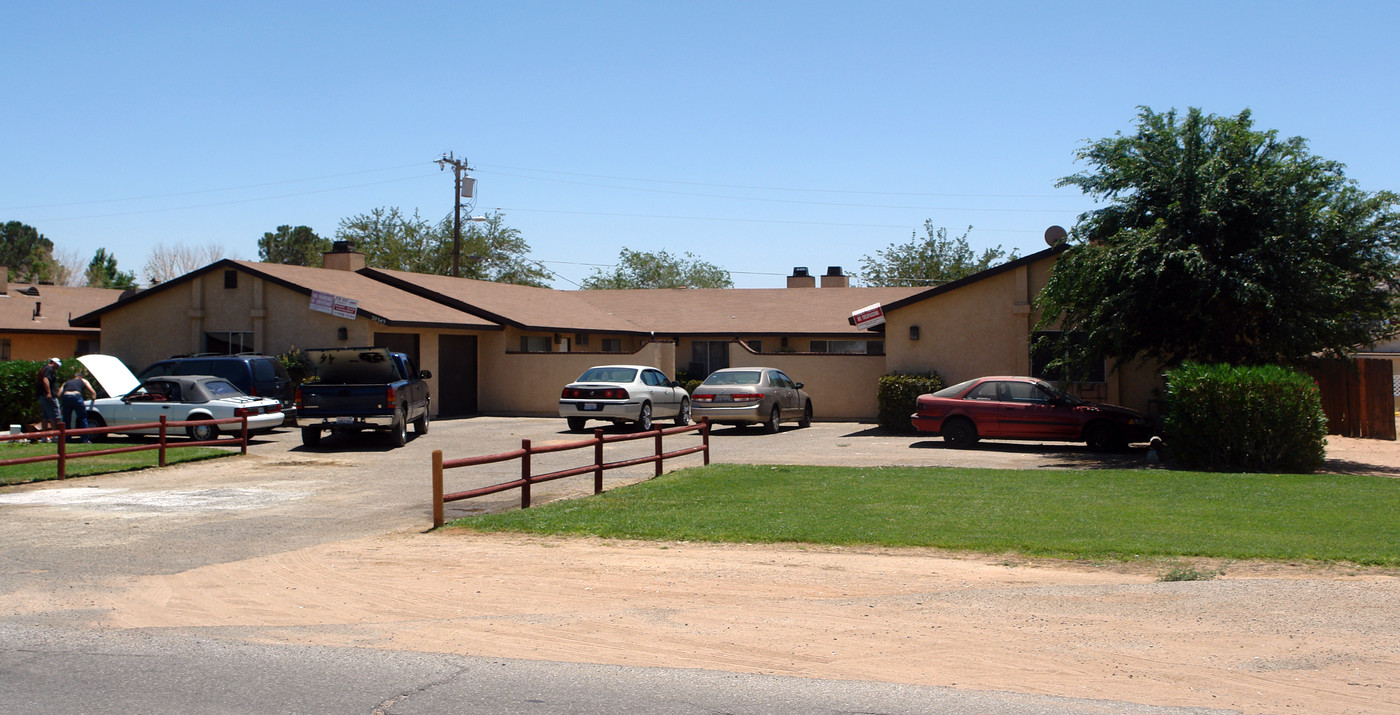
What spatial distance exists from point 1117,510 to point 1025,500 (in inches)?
44.7

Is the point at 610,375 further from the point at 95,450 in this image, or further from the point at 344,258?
the point at 344,258

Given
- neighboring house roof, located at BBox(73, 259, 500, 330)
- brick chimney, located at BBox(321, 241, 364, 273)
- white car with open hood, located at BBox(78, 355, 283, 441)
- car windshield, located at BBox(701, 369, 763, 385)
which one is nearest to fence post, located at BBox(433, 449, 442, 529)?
white car with open hood, located at BBox(78, 355, 283, 441)

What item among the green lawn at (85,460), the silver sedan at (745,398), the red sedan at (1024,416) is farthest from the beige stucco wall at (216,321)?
the red sedan at (1024,416)

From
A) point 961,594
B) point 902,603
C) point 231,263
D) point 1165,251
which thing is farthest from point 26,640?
point 231,263

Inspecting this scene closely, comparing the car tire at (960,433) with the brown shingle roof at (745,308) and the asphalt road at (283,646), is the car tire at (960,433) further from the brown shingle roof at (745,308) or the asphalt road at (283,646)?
the brown shingle roof at (745,308)

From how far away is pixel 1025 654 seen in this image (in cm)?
663

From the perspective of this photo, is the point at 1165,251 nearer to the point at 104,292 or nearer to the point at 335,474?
the point at 335,474

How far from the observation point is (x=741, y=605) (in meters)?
7.96

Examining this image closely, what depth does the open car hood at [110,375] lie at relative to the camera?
21.9 metres

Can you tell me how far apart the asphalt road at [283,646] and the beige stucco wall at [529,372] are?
441 inches

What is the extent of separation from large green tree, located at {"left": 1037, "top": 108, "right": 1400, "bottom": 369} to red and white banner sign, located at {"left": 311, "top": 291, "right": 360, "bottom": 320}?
645 inches

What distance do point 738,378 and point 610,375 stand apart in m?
2.85

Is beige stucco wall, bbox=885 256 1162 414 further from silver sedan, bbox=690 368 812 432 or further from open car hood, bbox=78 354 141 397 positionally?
open car hood, bbox=78 354 141 397

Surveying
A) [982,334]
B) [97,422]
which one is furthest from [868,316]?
[97,422]
